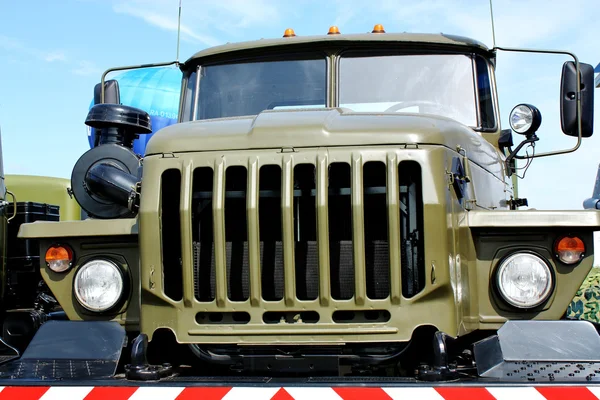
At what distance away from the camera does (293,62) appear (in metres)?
5.11

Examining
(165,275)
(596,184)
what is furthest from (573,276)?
(596,184)

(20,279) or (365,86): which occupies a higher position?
(365,86)

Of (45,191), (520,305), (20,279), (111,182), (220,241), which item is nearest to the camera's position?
(220,241)

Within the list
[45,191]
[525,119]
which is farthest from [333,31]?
[45,191]

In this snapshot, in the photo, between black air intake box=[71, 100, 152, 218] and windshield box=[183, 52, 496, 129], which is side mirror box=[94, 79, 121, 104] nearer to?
black air intake box=[71, 100, 152, 218]

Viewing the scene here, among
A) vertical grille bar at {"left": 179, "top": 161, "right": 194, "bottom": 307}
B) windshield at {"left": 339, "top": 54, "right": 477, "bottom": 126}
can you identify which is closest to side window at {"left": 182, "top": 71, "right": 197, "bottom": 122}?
windshield at {"left": 339, "top": 54, "right": 477, "bottom": 126}

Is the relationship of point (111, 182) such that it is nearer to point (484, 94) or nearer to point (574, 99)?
point (484, 94)

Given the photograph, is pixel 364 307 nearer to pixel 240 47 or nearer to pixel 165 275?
pixel 165 275

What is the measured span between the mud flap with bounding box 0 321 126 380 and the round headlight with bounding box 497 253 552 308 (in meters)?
1.82

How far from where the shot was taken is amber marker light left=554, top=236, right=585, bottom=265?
11.7 ft

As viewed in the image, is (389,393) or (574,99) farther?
(574,99)

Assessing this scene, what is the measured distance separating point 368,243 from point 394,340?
440 mm

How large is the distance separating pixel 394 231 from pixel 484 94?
7.24 ft

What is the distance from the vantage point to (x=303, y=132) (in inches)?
135
